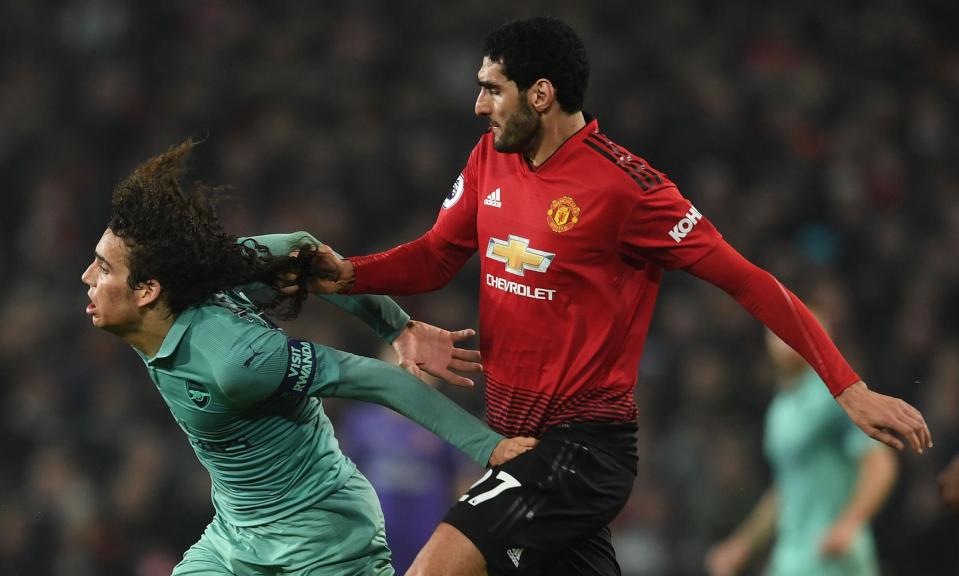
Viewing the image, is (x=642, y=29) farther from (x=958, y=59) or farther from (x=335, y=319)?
(x=335, y=319)

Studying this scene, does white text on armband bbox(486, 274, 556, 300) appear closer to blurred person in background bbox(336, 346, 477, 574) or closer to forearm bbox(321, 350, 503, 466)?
forearm bbox(321, 350, 503, 466)

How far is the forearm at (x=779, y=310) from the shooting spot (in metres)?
3.74

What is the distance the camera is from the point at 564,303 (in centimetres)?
392

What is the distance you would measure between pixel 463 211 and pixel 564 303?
57cm

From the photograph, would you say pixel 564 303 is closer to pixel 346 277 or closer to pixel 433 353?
pixel 433 353

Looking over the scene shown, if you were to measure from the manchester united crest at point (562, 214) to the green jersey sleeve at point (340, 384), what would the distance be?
614mm

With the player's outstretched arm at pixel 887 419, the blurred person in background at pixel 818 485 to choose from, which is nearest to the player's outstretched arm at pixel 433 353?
the player's outstretched arm at pixel 887 419

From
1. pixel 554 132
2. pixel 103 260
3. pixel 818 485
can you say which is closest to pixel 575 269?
pixel 554 132

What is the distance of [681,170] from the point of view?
1018 centimetres

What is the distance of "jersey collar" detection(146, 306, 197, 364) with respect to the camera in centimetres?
370

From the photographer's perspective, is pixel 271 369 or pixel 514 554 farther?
pixel 514 554

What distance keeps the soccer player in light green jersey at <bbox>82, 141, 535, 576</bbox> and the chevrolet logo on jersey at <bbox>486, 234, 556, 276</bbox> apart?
47 centimetres

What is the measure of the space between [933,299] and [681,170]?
6.92 feet

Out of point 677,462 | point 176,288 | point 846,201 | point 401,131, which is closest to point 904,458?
point 677,462
